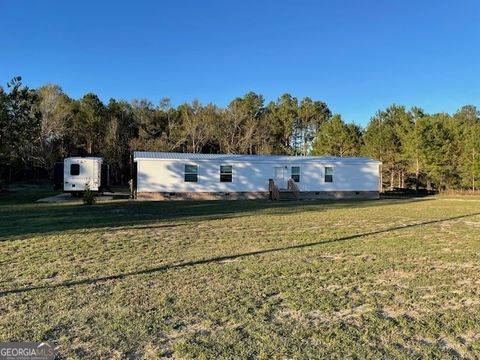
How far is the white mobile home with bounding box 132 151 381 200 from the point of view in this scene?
23484 mm

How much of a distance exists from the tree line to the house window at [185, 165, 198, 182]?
11.5 meters

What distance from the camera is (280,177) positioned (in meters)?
25.4

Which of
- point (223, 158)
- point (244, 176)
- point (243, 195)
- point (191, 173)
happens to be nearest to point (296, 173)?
point (244, 176)

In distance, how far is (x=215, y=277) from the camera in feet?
18.7

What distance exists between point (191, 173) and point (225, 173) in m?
1.95

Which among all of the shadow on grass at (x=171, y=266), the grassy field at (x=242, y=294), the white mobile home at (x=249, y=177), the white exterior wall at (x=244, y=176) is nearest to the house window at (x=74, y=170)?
the white mobile home at (x=249, y=177)

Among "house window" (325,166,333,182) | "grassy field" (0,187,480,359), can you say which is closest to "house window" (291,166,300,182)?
"house window" (325,166,333,182)

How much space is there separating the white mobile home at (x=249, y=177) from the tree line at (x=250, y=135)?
952 centimetres

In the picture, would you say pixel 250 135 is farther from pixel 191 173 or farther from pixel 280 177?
pixel 191 173

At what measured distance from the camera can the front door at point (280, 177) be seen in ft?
83.2

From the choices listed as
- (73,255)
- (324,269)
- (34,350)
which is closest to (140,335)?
(34,350)

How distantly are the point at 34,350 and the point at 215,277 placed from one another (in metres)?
2.68

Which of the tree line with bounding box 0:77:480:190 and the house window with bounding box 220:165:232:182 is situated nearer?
the house window with bounding box 220:165:232:182

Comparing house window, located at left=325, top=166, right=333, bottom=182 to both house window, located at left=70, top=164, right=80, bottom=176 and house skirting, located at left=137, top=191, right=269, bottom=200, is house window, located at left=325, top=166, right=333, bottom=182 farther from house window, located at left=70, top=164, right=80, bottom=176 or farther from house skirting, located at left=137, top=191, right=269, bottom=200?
house window, located at left=70, top=164, right=80, bottom=176
